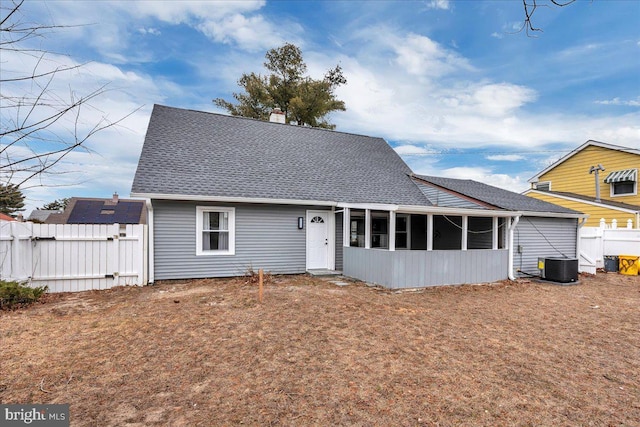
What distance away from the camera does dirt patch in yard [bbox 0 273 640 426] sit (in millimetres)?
2951

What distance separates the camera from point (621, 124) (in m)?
19.2

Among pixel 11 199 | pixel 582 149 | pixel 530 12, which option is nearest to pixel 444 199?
pixel 530 12

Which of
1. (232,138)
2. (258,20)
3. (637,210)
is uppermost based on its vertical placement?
(258,20)

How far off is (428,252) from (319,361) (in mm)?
5830

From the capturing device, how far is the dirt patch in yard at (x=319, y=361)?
295 cm

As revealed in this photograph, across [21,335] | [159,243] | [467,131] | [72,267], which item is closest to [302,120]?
[467,131]

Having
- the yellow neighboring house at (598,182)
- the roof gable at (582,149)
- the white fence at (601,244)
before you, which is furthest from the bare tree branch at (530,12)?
the roof gable at (582,149)

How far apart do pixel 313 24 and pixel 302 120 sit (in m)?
13.8

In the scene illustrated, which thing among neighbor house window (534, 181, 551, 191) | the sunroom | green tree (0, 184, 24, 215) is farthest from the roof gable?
green tree (0, 184, 24, 215)

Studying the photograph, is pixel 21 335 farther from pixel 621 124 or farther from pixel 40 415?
pixel 621 124

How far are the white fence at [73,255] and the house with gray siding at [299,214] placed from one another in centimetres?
52

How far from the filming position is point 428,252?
8.91 m

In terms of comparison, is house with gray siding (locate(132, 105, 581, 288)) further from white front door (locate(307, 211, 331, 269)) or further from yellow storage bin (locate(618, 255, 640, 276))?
yellow storage bin (locate(618, 255, 640, 276))

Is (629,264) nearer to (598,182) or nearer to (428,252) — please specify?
(598,182)
